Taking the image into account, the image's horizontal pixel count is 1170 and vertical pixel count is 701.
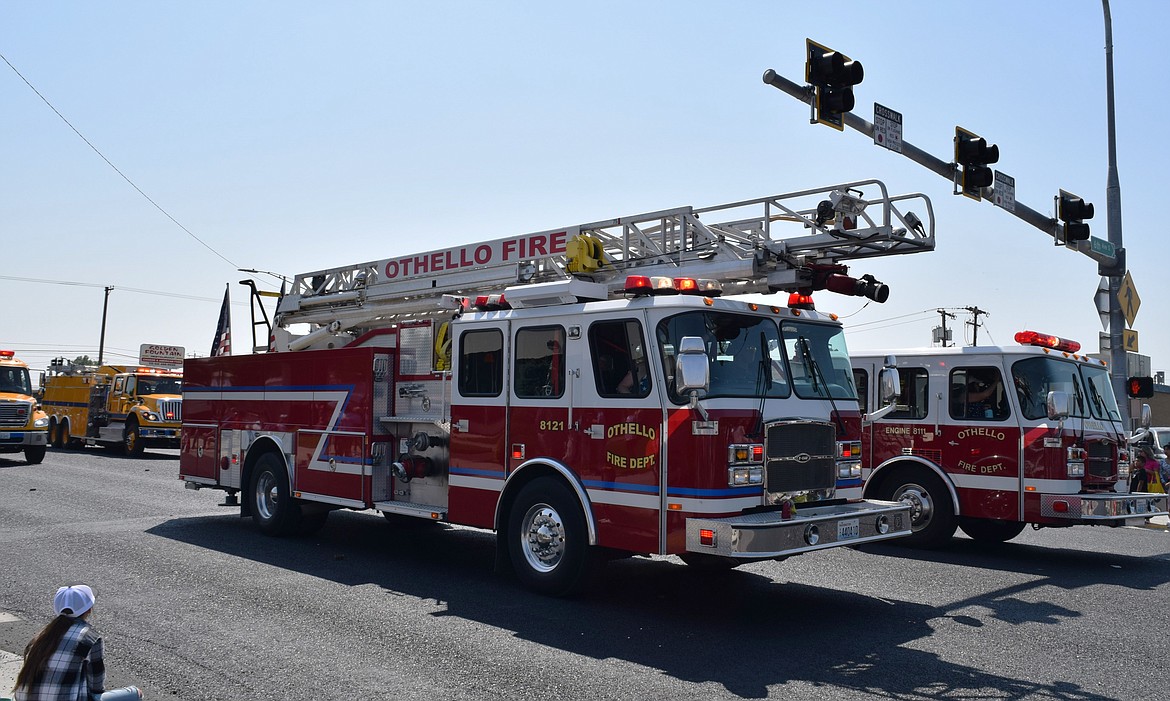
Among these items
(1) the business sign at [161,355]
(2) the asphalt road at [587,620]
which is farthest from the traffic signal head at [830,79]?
(1) the business sign at [161,355]

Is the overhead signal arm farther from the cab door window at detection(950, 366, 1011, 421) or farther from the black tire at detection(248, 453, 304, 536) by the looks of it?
the black tire at detection(248, 453, 304, 536)

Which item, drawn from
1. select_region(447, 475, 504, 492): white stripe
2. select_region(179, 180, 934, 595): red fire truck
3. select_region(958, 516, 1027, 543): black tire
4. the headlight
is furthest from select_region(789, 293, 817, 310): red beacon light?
select_region(958, 516, 1027, 543): black tire

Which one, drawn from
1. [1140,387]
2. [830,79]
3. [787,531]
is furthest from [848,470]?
[1140,387]

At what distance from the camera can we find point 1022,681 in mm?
6168

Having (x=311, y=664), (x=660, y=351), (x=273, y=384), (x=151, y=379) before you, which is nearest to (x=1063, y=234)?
Result: (x=660, y=351)

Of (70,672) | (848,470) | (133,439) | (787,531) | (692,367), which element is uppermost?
(692,367)

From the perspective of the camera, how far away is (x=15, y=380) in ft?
79.7

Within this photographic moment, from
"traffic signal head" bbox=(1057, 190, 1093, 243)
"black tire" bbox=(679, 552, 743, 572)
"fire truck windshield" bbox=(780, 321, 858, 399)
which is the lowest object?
"black tire" bbox=(679, 552, 743, 572)

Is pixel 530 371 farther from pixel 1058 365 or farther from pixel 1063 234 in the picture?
pixel 1063 234

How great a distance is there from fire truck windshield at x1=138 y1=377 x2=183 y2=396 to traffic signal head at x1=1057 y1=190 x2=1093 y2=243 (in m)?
23.8

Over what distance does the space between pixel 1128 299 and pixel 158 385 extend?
81.6ft

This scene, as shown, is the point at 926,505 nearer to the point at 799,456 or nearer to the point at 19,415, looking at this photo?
the point at 799,456

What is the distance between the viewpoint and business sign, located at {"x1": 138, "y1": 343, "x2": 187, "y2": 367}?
180 feet

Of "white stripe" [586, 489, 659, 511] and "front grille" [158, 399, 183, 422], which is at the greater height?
"front grille" [158, 399, 183, 422]
